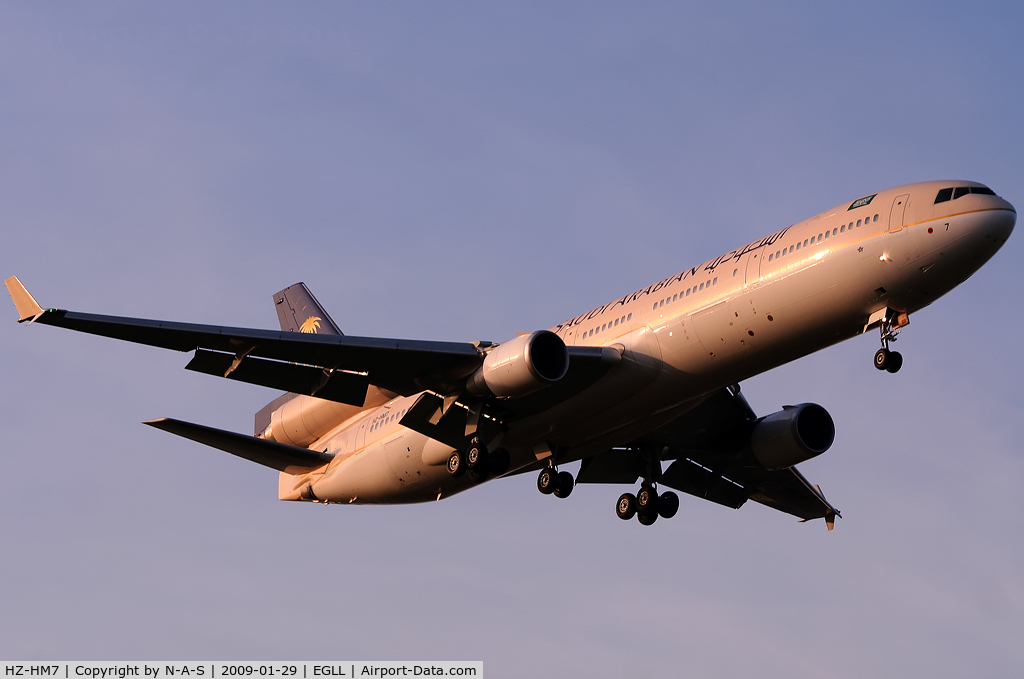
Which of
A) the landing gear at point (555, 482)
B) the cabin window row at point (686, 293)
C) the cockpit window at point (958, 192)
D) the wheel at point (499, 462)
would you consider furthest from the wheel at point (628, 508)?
the cockpit window at point (958, 192)

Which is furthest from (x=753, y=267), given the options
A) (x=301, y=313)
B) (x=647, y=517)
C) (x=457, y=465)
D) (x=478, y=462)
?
(x=301, y=313)

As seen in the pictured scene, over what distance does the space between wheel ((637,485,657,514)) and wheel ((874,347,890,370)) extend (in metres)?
10.5

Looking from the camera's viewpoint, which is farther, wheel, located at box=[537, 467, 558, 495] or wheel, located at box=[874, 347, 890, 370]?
wheel, located at box=[537, 467, 558, 495]

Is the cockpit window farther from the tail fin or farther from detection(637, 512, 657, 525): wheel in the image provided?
the tail fin

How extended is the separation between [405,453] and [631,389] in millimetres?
7889

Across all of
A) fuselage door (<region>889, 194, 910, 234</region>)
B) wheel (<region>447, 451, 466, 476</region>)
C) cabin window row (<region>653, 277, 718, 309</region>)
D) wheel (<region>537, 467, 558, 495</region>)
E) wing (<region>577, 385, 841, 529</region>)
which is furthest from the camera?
wing (<region>577, 385, 841, 529</region>)

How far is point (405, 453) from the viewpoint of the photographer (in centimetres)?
3569

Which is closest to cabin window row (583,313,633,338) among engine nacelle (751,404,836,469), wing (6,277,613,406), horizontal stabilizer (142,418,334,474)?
wing (6,277,613,406)

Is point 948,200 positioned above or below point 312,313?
below

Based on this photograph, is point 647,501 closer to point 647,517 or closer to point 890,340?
point 647,517

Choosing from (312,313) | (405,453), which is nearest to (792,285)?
(405,453)

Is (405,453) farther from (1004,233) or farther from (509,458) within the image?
(1004,233)

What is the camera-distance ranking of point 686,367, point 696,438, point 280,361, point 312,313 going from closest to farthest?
point 686,367 < point 280,361 < point 696,438 < point 312,313

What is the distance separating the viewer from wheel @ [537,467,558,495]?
35125 millimetres
